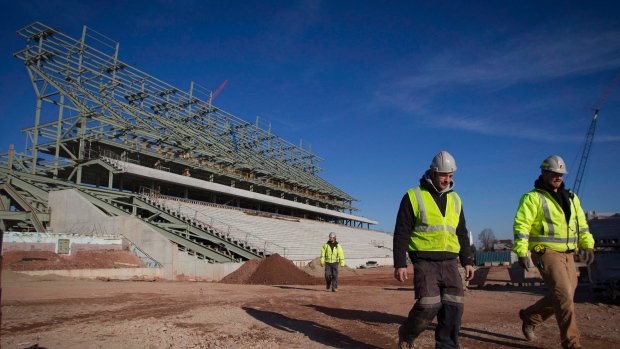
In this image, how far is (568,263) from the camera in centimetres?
457

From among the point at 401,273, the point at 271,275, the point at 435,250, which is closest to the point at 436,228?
the point at 435,250

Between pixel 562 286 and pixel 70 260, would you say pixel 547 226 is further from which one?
pixel 70 260

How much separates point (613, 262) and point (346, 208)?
5910cm

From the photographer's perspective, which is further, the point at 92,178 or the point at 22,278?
the point at 92,178

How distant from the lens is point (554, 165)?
486 centimetres

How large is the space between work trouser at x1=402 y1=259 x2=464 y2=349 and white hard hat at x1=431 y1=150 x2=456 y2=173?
947 mm

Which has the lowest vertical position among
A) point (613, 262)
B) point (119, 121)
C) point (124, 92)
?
point (613, 262)

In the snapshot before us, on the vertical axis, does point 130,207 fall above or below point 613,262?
above

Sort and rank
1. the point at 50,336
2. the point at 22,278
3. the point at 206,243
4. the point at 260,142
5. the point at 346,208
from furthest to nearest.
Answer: the point at 346,208
the point at 260,142
the point at 206,243
the point at 22,278
the point at 50,336

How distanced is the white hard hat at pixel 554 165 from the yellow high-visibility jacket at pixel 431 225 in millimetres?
1419

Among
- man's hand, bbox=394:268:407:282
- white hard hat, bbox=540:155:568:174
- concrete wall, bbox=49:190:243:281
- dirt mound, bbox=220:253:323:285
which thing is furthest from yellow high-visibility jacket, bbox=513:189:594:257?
concrete wall, bbox=49:190:243:281

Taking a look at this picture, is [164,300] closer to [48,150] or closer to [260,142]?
[48,150]

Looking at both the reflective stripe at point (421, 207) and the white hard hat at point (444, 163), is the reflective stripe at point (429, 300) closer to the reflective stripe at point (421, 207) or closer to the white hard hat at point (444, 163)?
the reflective stripe at point (421, 207)

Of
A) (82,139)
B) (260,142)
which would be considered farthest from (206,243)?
(260,142)
